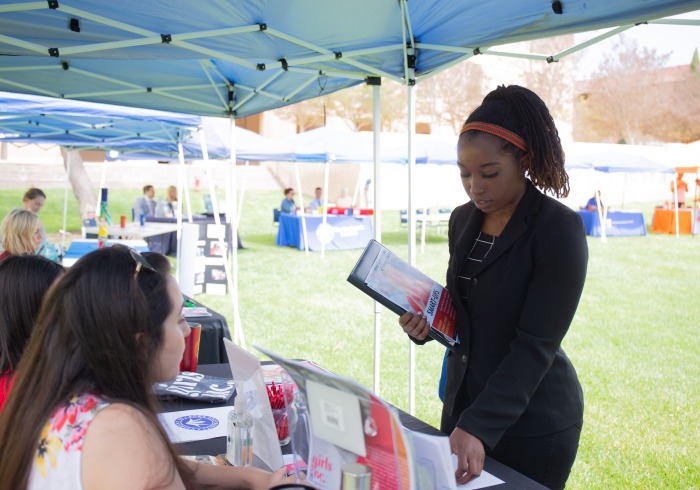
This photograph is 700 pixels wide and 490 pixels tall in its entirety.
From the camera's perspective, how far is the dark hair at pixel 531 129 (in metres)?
1.72

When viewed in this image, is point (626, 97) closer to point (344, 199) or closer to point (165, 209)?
point (344, 199)

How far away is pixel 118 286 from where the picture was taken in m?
1.27

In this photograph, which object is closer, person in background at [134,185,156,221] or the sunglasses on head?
the sunglasses on head

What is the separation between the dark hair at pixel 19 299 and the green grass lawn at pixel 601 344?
3070 mm

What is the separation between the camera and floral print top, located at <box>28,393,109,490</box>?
1.18 metres

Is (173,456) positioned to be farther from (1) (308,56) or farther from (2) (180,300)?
(1) (308,56)

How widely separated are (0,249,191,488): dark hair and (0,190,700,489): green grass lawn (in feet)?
10.7

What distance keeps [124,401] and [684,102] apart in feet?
161

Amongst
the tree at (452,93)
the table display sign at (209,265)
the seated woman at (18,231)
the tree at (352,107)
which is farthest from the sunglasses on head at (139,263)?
the tree at (452,93)

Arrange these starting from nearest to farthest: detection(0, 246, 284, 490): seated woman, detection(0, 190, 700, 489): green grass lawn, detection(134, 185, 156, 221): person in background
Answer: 1. detection(0, 246, 284, 490): seated woman
2. detection(0, 190, 700, 489): green grass lawn
3. detection(134, 185, 156, 221): person in background

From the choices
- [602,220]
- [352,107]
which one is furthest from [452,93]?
[602,220]

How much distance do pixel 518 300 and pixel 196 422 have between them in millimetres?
1119

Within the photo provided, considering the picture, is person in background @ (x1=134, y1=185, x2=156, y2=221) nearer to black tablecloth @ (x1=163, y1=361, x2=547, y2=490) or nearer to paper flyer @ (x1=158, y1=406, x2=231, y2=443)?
black tablecloth @ (x1=163, y1=361, x2=547, y2=490)

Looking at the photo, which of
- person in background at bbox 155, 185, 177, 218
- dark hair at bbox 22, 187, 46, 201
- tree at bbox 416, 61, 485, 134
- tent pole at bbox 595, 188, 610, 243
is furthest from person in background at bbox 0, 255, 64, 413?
tree at bbox 416, 61, 485, 134
